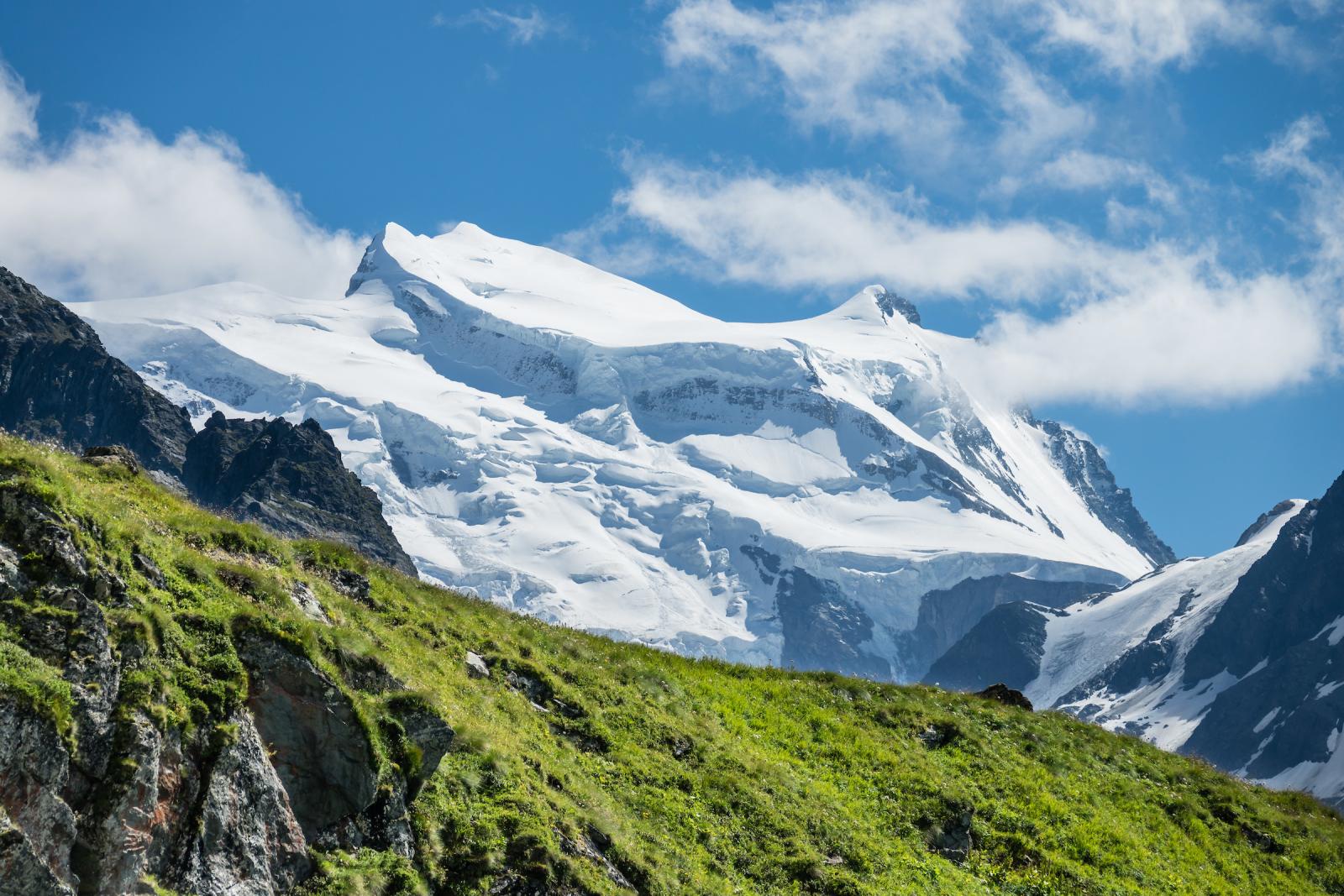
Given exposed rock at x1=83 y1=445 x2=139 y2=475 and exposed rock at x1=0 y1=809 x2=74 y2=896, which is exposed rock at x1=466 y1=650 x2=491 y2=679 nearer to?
exposed rock at x1=83 y1=445 x2=139 y2=475

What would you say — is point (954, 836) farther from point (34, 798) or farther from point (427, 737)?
point (34, 798)

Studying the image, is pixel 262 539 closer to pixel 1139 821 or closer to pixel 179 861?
pixel 179 861

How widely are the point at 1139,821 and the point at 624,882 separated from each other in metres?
19.5

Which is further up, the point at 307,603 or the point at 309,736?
the point at 307,603

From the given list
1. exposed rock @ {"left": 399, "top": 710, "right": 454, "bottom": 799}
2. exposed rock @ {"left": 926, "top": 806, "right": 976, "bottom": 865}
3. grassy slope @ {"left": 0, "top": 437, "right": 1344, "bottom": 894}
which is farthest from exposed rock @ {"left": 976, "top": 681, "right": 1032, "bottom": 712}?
exposed rock @ {"left": 399, "top": 710, "right": 454, "bottom": 799}

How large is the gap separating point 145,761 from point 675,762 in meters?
14.2

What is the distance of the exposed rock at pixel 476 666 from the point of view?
27234mm

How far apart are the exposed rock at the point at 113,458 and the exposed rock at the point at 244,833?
12146 mm

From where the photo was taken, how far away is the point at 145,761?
14.7 m

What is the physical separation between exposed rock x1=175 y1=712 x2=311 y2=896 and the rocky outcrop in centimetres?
2

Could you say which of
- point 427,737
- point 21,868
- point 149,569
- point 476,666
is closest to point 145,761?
point 21,868

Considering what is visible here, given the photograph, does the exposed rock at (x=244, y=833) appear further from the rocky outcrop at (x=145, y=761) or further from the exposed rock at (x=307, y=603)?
the exposed rock at (x=307, y=603)

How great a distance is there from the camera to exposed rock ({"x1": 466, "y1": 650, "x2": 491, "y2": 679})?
27.2 metres

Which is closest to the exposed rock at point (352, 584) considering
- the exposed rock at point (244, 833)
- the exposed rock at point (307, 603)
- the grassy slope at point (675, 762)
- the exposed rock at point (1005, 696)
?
the grassy slope at point (675, 762)
